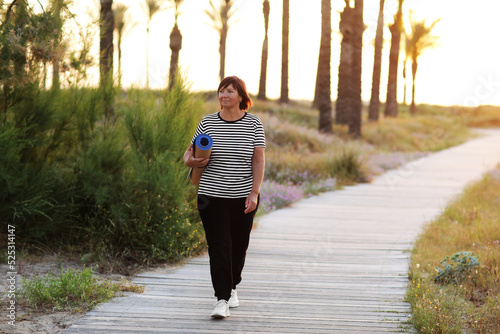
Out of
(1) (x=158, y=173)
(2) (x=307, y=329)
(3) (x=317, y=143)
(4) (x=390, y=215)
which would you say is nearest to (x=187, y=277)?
(1) (x=158, y=173)

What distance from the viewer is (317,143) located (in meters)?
20.7

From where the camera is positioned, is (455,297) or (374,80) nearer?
(455,297)

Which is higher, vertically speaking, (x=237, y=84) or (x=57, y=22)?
(x=57, y=22)

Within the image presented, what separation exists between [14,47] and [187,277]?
10.1 feet

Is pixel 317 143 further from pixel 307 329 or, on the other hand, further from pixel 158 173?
pixel 307 329

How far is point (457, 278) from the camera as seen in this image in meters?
5.67

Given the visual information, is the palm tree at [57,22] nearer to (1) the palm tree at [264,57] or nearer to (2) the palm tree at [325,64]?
(2) the palm tree at [325,64]

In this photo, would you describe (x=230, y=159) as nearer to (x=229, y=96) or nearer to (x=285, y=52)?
(x=229, y=96)

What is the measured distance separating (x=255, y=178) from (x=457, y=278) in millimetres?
2510

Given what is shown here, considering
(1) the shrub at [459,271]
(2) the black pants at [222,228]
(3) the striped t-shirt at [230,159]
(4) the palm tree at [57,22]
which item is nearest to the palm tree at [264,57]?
(4) the palm tree at [57,22]

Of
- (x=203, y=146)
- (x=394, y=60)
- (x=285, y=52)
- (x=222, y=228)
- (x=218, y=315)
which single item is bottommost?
(x=218, y=315)

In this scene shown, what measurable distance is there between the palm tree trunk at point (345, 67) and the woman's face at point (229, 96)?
1972cm

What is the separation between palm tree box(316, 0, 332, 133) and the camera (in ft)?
73.6

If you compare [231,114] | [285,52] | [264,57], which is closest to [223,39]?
[264,57]
